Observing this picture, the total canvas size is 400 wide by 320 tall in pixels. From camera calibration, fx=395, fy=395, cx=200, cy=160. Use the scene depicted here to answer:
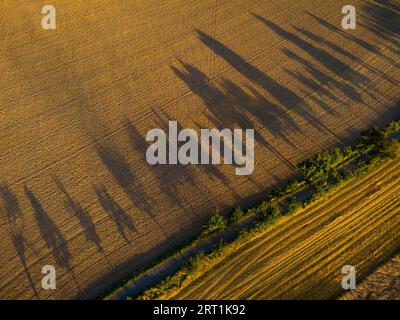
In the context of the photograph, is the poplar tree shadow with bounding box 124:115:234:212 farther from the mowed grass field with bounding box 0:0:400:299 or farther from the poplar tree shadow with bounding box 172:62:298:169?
the poplar tree shadow with bounding box 172:62:298:169

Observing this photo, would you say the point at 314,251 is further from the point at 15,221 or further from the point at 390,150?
the point at 15,221

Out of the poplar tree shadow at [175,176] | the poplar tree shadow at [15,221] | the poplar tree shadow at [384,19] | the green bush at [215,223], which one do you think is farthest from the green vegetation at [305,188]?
the poplar tree shadow at [384,19]

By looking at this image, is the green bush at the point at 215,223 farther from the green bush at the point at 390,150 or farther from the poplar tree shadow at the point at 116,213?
the green bush at the point at 390,150

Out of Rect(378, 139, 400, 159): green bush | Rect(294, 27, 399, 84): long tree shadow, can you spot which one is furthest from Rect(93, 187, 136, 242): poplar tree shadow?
Rect(294, 27, 399, 84): long tree shadow

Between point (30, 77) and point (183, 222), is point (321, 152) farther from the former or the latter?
point (30, 77)

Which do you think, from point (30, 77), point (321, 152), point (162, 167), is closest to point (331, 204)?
point (321, 152)
